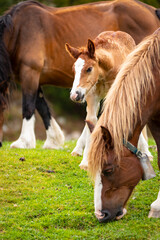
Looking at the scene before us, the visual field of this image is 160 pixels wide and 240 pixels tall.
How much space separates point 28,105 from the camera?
25.7 feet

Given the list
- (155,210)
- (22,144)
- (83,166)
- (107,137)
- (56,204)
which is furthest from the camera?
(22,144)

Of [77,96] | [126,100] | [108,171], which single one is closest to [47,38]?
[77,96]

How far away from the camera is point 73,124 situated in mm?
17047

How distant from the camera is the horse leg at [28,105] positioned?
784 cm

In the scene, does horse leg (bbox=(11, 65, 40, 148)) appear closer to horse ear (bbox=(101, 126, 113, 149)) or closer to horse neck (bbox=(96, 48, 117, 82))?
horse neck (bbox=(96, 48, 117, 82))

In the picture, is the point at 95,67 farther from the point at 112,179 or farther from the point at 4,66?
the point at 4,66

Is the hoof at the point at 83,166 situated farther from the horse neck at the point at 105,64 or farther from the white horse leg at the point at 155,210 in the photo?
the white horse leg at the point at 155,210

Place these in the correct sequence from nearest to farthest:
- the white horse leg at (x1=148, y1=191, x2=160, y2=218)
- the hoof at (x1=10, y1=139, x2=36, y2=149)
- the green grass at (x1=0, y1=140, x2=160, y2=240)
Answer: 1. the green grass at (x1=0, y1=140, x2=160, y2=240)
2. the white horse leg at (x1=148, y1=191, x2=160, y2=218)
3. the hoof at (x1=10, y1=139, x2=36, y2=149)

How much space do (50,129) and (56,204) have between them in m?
3.26

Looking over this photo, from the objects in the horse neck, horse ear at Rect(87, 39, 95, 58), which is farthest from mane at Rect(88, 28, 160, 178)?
the horse neck

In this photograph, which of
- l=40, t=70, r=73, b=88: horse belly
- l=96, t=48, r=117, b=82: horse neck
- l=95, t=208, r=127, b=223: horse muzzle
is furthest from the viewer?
l=40, t=70, r=73, b=88: horse belly

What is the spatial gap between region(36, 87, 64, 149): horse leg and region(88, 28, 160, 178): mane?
3.89 meters

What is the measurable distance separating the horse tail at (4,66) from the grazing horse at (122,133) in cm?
395

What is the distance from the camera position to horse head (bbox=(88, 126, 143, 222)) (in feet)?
13.3
